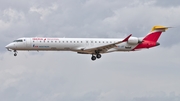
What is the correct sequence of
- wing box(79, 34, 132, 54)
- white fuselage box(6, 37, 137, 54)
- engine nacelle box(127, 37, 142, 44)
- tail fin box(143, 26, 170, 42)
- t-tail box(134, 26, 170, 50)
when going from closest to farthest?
1. white fuselage box(6, 37, 137, 54)
2. wing box(79, 34, 132, 54)
3. engine nacelle box(127, 37, 142, 44)
4. t-tail box(134, 26, 170, 50)
5. tail fin box(143, 26, 170, 42)

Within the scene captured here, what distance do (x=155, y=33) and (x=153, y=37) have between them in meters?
0.83

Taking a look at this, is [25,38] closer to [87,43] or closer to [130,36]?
[87,43]

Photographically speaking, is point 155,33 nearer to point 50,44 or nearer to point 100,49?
point 100,49

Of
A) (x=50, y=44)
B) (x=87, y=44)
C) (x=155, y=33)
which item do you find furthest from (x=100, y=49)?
(x=155, y=33)

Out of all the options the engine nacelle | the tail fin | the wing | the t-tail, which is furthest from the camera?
the tail fin

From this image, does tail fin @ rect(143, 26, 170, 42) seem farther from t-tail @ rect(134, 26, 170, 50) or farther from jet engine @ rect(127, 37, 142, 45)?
jet engine @ rect(127, 37, 142, 45)

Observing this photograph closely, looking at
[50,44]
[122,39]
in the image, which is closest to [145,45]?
[122,39]

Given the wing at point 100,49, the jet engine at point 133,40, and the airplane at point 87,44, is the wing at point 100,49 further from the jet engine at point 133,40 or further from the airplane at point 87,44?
the jet engine at point 133,40

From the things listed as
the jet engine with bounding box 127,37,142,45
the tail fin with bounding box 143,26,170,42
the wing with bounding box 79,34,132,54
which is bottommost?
the wing with bounding box 79,34,132,54

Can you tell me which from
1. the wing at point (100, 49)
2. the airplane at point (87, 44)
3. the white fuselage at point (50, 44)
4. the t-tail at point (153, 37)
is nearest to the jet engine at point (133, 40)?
the airplane at point (87, 44)

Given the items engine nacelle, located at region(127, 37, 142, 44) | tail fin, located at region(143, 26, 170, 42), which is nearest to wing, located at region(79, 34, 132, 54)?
engine nacelle, located at region(127, 37, 142, 44)

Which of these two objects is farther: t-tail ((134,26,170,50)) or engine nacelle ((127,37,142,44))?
t-tail ((134,26,170,50))

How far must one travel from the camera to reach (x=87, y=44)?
83375 millimetres

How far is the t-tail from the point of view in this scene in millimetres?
86688
